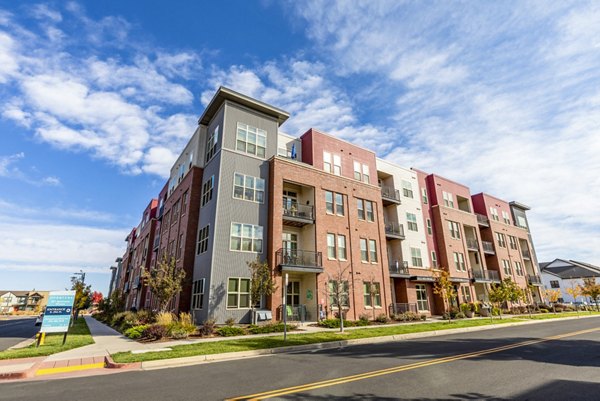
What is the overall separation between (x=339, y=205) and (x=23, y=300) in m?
123

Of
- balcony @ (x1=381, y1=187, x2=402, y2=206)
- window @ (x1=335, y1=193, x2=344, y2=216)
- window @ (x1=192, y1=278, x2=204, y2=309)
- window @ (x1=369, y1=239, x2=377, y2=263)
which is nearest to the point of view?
window @ (x1=192, y1=278, x2=204, y2=309)

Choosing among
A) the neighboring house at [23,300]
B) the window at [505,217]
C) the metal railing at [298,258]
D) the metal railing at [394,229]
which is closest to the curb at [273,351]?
the metal railing at [298,258]

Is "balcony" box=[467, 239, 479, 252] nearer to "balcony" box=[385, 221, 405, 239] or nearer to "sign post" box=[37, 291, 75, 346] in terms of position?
"balcony" box=[385, 221, 405, 239]

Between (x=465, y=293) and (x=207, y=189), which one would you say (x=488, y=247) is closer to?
(x=465, y=293)

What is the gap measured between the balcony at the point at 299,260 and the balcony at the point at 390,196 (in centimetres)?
1193

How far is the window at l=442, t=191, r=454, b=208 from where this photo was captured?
128ft

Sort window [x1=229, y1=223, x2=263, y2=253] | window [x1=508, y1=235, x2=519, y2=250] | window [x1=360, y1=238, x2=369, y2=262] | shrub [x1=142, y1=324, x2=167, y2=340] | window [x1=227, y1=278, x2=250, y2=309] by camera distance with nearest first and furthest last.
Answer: shrub [x1=142, y1=324, x2=167, y2=340] < window [x1=227, y1=278, x2=250, y2=309] < window [x1=229, y1=223, x2=263, y2=253] < window [x1=360, y1=238, x2=369, y2=262] < window [x1=508, y1=235, x2=519, y2=250]

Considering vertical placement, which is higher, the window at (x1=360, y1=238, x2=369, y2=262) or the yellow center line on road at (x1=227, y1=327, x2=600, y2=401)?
the window at (x1=360, y1=238, x2=369, y2=262)

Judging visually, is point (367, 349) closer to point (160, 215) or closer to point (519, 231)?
point (160, 215)

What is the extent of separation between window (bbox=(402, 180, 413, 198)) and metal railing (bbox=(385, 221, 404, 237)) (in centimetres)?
426

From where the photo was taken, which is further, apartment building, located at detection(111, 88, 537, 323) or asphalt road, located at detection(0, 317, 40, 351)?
apartment building, located at detection(111, 88, 537, 323)

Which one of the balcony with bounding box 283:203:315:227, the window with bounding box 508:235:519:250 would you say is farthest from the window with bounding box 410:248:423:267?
the window with bounding box 508:235:519:250

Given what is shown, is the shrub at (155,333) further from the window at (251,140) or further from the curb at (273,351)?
the window at (251,140)

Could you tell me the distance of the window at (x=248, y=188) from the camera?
22.9 m
